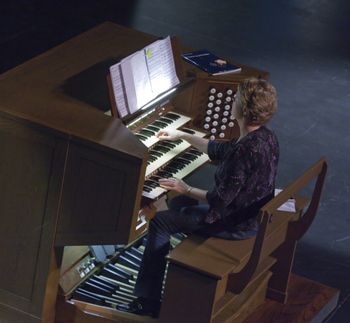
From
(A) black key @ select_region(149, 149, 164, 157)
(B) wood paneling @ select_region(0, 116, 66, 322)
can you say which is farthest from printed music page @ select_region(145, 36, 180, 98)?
(B) wood paneling @ select_region(0, 116, 66, 322)

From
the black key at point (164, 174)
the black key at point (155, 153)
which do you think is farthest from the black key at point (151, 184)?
the black key at point (155, 153)

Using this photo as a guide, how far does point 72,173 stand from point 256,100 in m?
0.96

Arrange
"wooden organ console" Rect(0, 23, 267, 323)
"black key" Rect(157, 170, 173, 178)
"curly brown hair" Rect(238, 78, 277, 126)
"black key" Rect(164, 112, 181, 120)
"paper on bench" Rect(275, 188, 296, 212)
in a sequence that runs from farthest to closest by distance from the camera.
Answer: "black key" Rect(164, 112, 181, 120)
"paper on bench" Rect(275, 188, 296, 212)
"black key" Rect(157, 170, 173, 178)
"curly brown hair" Rect(238, 78, 277, 126)
"wooden organ console" Rect(0, 23, 267, 323)

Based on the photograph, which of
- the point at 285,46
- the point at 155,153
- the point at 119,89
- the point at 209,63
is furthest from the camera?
the point at 285,46

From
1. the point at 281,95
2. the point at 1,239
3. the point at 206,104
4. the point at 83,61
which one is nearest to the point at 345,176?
the point at 281,95

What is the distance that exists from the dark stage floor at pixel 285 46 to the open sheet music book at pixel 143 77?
1.64 m

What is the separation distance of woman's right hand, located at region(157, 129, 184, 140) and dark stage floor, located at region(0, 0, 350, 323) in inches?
55.6

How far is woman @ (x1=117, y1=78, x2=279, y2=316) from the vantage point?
5.96 m

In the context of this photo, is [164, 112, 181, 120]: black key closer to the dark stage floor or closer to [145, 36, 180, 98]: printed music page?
[145, 36, 180, 98]: printed music page

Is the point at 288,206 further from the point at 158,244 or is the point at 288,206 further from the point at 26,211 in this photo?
the point at 26,211

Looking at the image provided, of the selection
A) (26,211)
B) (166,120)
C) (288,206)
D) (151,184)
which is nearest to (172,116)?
(166,120)

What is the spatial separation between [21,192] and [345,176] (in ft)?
10.3

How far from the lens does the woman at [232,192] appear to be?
235 inches

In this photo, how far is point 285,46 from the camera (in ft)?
34.7
